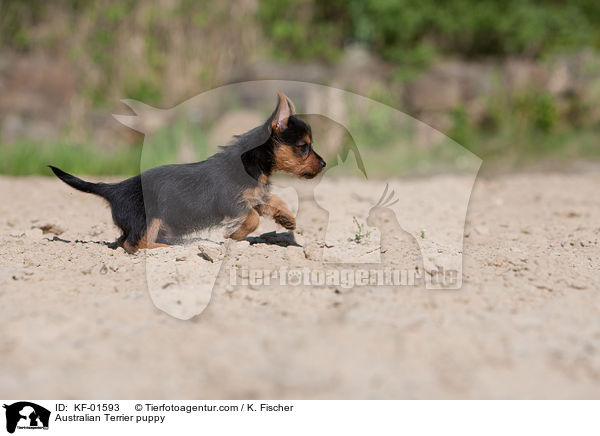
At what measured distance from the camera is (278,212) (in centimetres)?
364

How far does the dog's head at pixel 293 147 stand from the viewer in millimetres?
3598

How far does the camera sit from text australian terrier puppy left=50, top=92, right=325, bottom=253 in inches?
142

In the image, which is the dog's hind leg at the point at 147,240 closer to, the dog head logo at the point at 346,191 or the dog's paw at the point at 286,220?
the dog head logo at the point at 346,191

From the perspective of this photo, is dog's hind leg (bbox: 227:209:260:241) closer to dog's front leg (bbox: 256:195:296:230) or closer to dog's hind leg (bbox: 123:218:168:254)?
dog's front leg (bbox: 256:195:296:230)

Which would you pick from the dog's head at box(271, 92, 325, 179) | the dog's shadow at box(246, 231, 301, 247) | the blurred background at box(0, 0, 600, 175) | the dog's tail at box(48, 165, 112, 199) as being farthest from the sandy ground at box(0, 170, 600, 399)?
the blurred background at box(0, 0, 600, 175)

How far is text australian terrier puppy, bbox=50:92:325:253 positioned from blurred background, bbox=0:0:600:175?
16.3ft

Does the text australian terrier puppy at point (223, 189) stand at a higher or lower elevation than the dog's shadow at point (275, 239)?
higher

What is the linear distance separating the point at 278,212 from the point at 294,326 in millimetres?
1161

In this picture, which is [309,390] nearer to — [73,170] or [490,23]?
[73,170]

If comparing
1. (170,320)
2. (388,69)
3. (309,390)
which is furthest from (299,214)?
(388,69)

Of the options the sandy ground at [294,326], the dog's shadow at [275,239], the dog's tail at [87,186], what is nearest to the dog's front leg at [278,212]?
the sandy ground at [294,326]

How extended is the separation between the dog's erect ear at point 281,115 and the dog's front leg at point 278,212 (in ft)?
1.48

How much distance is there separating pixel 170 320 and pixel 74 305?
0.53m
